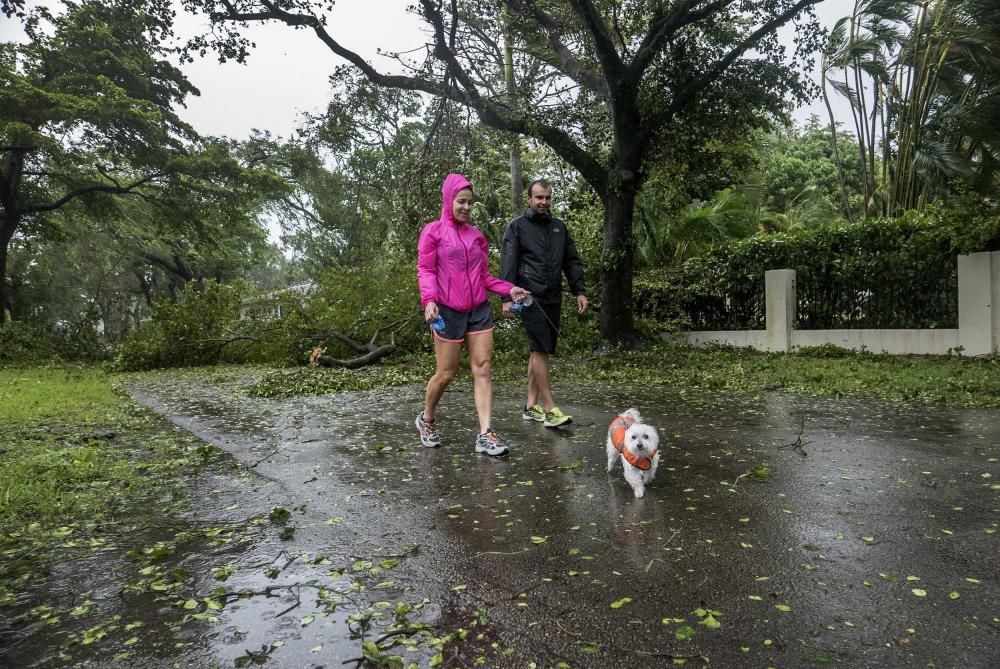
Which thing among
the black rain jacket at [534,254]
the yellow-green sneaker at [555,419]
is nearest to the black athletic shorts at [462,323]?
the black rain jacket at [534,254]

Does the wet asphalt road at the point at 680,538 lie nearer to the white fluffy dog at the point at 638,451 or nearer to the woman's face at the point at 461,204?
the white fluffy dog at the point at 638,451

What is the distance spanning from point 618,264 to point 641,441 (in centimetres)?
970

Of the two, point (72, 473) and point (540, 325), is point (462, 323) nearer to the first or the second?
point (540, 325)

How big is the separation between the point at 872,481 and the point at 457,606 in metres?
2.76

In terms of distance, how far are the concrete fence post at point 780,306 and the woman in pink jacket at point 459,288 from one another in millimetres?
9686

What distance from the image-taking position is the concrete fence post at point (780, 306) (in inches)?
516

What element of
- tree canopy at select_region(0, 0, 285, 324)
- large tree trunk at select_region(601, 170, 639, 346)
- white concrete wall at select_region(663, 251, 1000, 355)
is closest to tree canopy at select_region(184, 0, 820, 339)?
large tree trunk at select_region(601, 170, 639, 346)

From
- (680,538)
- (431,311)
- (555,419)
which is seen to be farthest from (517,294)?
(680,538)

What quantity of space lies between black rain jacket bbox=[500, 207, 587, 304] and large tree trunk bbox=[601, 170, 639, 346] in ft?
23.8

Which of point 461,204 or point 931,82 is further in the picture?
point 931,82

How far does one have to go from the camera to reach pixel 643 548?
117 inches

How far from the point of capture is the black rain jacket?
19.3ft

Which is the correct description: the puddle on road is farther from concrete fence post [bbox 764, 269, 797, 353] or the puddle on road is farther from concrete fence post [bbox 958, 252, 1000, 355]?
concrete fence post [bbox 764, 269, 797, 353]

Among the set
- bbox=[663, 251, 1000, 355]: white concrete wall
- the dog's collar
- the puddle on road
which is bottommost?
the puddle on road
